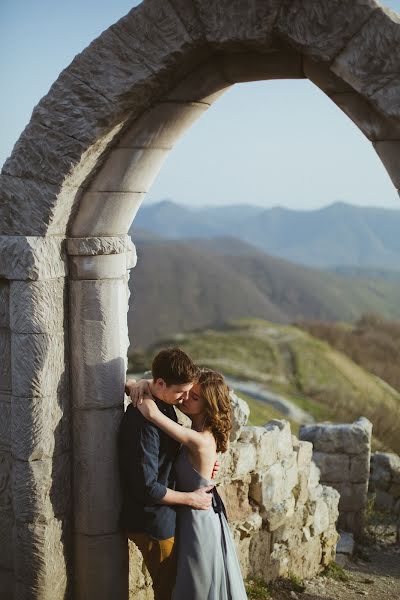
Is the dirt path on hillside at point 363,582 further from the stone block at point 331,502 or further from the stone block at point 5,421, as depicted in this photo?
the stone block at point 5,421

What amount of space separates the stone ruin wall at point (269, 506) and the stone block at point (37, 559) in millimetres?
650

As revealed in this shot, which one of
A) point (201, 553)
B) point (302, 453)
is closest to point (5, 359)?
point (201, 553)

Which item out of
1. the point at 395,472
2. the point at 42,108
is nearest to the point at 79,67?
the point at 42,108

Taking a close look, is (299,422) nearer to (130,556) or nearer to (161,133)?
(130,556)

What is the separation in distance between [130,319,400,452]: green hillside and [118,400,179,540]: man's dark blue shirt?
922cm

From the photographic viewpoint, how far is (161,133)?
4770mm

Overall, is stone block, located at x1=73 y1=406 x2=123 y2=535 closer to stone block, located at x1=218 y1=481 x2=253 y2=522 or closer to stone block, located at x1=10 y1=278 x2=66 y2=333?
stone block, located at x1=10 y1=278 x2=66 y2=333

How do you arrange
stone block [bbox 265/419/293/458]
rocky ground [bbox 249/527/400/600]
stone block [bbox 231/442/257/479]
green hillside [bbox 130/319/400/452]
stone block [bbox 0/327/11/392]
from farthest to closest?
green hillside [bbox 130/319/400/452], stone block [bbox 265/419/293/458], rocky ground [bbox 249/527/400/600], stone block [bbox 231/442/257/479], stone block [bbox 0/327/11/392]

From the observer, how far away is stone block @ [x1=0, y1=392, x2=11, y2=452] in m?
4.94

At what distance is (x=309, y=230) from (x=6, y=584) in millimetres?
71513

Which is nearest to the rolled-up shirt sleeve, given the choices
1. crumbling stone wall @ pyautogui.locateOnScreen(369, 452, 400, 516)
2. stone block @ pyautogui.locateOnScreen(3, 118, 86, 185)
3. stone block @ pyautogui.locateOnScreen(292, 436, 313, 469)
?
stone block @ pyautogui.locateOnScreen(3, 118, 86, 185)

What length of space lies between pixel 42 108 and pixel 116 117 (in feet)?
1.47

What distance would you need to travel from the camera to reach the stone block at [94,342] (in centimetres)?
492

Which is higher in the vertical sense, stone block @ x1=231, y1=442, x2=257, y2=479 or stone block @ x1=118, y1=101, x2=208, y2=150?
stone block @ x1=118, y1=101, x2=208, y2=150
